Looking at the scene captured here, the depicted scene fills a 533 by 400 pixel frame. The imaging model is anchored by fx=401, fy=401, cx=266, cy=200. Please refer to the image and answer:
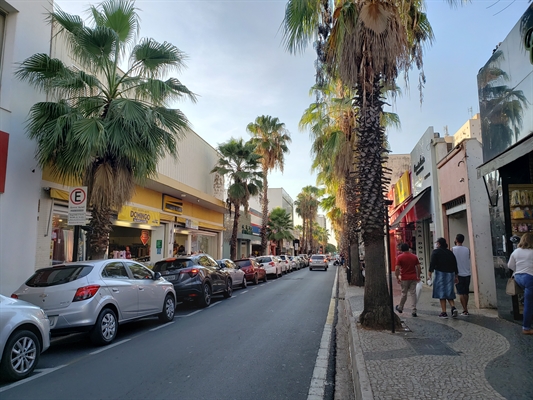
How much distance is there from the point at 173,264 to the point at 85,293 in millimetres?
5359

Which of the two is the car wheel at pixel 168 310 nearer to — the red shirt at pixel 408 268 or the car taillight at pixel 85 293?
the car taillight at pixel 85 293

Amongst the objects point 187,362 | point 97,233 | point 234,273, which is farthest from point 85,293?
point 234,273

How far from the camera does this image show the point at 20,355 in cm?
558

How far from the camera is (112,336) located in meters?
7.76

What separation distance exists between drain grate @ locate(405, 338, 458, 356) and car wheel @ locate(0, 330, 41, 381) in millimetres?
5701

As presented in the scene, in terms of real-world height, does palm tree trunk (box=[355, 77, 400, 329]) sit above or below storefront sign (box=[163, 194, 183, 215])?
below

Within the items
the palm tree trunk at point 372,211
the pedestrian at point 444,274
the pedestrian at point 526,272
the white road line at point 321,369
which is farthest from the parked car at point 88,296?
the pedestrian at point 526,272

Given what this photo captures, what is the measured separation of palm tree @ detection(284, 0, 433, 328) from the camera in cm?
827

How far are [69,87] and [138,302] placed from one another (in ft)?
21.4

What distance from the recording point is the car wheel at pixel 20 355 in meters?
5.34

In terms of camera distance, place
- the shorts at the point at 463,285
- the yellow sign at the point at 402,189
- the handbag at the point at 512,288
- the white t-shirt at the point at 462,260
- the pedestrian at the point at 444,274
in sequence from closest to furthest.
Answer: the handbag at the point at 512,288
the pedestrian at the point at 444,274
the shorts at the point at 463,285
the white t-shirt at the point at 462,260
the yellow sign at the point at 402,189

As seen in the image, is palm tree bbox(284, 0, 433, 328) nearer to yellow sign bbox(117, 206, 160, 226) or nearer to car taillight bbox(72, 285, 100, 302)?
car taillight bbox(72, 285, 100, 302)

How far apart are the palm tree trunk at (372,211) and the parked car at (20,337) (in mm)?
5831

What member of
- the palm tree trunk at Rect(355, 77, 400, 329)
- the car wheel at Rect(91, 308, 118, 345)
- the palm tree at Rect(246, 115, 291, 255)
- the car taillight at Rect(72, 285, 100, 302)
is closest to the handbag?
the palm tree trunk at Rect(355, 77, 400, 329)
